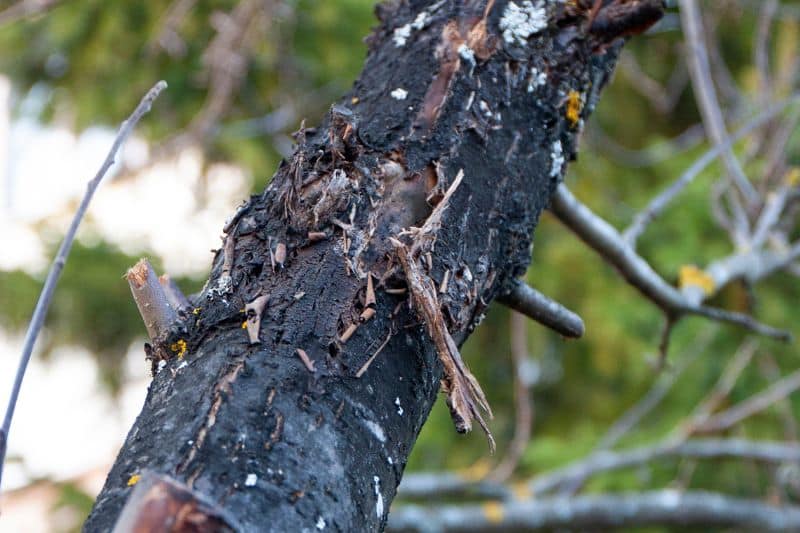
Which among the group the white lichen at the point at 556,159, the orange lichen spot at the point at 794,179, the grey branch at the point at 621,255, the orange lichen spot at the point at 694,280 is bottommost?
the white lichen at the point at 556,159

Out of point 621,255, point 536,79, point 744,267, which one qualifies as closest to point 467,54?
point 536,79

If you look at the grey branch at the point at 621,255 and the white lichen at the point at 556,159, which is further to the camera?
the grey branch at the point at 621,255

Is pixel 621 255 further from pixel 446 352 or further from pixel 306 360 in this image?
pixel 306 360

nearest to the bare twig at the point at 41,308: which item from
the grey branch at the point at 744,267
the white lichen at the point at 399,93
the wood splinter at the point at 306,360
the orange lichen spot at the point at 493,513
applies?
the wood splinter at the point at 306,360

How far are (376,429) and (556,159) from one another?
0.51m

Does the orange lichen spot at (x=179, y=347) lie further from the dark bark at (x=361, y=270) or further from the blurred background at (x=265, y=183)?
the blurred background at (x=265, y=183)

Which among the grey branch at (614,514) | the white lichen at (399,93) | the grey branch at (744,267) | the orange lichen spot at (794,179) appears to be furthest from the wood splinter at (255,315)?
the grey branch at (614,514)

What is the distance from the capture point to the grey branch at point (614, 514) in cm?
316

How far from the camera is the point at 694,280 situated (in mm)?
2031

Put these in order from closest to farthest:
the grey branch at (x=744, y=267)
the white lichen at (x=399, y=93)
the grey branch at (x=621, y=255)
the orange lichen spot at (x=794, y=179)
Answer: the white lichen at (x=399, y=93)
the grey branch at (x=621, y=255)
the grey branch at (x=744, y=267)
the orange lichen spot at (x=794, y=179)

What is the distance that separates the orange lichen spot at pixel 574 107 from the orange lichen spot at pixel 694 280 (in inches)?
36.5

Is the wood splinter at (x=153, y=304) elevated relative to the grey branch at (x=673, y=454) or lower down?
lower down

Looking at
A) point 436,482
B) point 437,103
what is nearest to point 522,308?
point 437,103

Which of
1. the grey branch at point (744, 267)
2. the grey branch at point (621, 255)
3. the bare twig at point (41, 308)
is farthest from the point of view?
the grey branch at point (744, 267)
